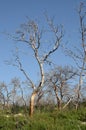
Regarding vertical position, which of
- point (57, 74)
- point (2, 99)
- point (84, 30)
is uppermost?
point (84, 30)

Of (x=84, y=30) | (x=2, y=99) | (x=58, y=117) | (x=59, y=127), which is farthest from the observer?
(x=2, y=99)

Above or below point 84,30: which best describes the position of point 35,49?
below

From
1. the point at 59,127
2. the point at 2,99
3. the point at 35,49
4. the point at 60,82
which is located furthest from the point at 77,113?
the point at 2,99

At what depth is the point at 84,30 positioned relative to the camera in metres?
30.5

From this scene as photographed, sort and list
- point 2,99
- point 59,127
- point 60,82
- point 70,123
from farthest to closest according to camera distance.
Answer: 1. point 2,99
2. point 60,82
3. point 70,123
4. point 59,127

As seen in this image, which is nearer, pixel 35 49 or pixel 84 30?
pixel 35 49

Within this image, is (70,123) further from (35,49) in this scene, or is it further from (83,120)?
(35,49)

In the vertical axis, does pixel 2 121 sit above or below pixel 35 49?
below

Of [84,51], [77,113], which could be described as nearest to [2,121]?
[77,113]

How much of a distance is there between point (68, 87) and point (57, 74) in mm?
2674

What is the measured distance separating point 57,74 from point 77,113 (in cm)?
3682

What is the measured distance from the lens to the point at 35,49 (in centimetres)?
2567

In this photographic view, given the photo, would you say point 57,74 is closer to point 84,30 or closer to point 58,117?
point 84,30

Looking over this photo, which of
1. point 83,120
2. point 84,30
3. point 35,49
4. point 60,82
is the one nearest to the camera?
point 83,120
